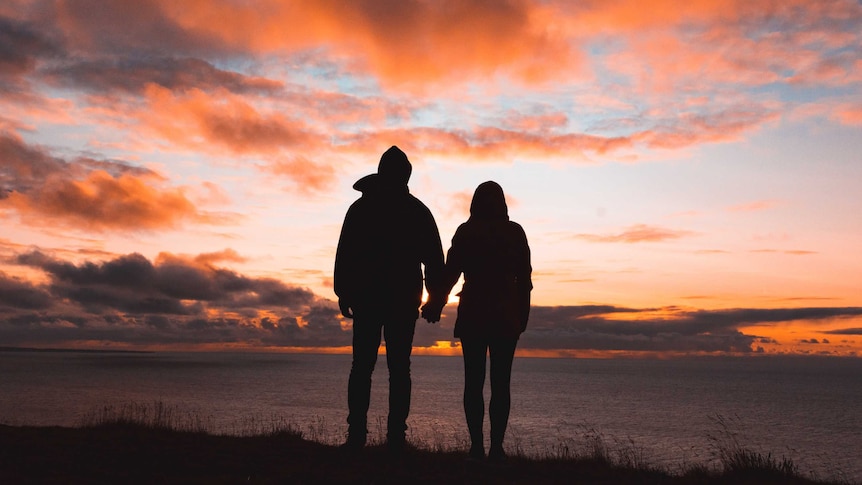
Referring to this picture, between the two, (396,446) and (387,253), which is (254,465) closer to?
(396,446)

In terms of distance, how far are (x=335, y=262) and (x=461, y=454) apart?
311cm

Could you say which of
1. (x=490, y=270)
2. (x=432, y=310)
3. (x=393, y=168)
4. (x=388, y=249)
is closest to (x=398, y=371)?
(x=432, y=310)

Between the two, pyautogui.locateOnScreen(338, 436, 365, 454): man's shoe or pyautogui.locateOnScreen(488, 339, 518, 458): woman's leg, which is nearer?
pyautogui.locateOnScreen(488, 339, 518, 458): woman's leg

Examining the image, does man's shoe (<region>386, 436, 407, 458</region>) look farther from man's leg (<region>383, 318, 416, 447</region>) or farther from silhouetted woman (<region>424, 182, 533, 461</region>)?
silhouetted woman (<region>424, 182, 533, 461</region>)

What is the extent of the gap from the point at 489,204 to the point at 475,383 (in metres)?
2.02

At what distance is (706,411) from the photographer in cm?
9000

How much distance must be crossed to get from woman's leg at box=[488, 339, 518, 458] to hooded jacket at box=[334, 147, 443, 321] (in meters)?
1.00

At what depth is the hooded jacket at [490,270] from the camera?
7.02 m

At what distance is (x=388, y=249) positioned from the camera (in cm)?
724

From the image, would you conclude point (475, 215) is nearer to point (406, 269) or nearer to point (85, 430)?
point (406, 269)

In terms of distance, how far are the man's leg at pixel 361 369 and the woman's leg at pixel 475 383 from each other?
1.03m

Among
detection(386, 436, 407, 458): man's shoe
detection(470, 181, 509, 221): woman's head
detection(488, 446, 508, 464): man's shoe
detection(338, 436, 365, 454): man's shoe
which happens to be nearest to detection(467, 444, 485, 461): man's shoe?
detection(488, 446, 508, 464): man's shoe

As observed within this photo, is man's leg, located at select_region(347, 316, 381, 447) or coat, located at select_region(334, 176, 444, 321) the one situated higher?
coat, located at select_region(334, 176, 444, 321)

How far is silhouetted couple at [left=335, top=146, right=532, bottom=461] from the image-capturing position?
707 cm
